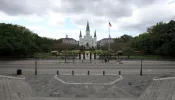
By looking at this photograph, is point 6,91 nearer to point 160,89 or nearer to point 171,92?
point 160,89

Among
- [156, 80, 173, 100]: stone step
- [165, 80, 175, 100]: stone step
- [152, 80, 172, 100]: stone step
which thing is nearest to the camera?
[165, 80, 175, 100]: stone step

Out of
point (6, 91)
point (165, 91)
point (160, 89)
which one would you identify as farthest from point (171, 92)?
point (6, 91)

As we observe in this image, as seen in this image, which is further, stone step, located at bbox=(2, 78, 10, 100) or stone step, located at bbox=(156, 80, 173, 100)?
stone step, located at bbox=(2, 78, 10, 100)

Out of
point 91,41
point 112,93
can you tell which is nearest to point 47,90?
point 112,93

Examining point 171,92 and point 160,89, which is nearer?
point 171,92

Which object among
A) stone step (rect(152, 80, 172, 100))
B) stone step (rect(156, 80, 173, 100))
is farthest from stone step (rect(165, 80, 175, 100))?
stone step (rect(152, 80, 172, 100))

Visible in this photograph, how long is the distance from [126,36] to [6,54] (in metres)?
82.4

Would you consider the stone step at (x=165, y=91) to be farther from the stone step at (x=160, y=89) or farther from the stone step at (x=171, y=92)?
the stone step at (x=171, y=92)

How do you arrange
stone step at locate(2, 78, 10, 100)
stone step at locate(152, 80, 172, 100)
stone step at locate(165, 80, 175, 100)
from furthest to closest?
stone step at locate(152, 80, 172, 100) < stone step at locate(2, 78, 10, 100) < stone step at locate(165, 80, 175, 100)

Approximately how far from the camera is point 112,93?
2031cm

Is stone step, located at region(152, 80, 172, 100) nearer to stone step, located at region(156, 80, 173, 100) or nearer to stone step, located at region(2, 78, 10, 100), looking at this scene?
stone step, located at region(156, 80, 173, 100)

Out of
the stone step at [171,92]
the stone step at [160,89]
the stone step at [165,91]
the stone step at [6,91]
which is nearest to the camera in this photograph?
the stone step at [171,92]

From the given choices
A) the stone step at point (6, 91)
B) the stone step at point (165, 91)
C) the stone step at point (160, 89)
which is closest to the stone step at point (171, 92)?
the stone step at point (165, 91)

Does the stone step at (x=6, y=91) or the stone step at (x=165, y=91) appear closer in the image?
the stone step at (x=165, y=91)
